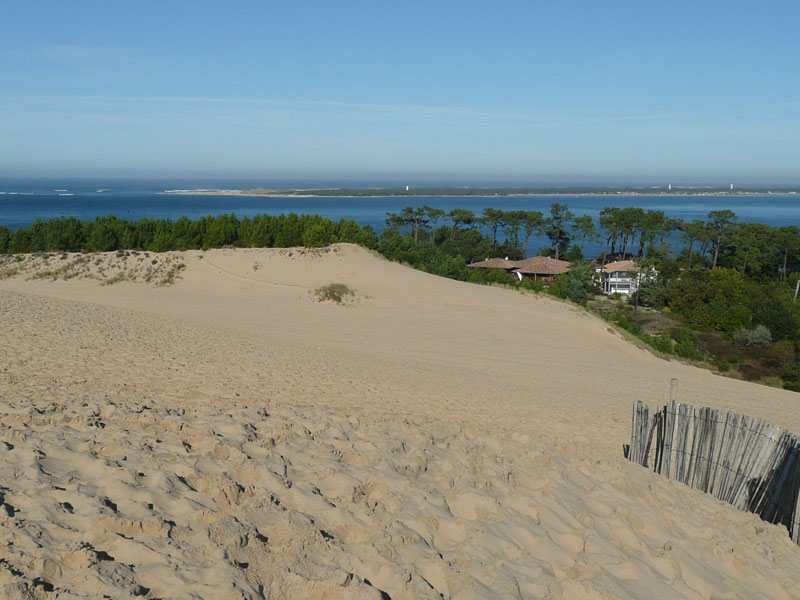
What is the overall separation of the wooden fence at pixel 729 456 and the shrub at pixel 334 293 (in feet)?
55.8

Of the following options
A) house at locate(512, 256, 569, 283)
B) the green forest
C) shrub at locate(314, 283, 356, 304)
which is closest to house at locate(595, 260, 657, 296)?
the green forest

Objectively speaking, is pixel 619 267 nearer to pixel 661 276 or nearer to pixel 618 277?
pixel 618 277

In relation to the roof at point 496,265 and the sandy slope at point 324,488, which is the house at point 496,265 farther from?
the sandy slope at point 324,488

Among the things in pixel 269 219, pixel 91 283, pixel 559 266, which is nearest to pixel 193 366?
pixel 91 283

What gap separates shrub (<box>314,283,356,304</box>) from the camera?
23.7 metres

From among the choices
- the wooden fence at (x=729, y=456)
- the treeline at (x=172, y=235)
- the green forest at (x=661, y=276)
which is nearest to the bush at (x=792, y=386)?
the green forest at (x=661, y=276)

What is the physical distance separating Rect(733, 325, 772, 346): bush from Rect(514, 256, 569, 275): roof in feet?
73.2

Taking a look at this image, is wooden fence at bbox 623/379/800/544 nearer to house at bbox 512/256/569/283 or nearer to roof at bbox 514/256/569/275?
house at bbox 512/256/569/283

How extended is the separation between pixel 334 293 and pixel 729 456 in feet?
60.8

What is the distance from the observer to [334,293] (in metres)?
23.9

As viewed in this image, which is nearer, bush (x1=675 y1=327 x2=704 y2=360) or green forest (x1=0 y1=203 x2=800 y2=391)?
bush (x1=675 y1=327 x2=704 y2=360)

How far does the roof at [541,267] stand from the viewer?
51.8m

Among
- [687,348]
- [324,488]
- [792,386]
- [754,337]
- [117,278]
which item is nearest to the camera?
[324,488]

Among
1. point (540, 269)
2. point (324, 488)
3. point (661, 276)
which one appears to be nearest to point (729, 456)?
point (324, 488)
